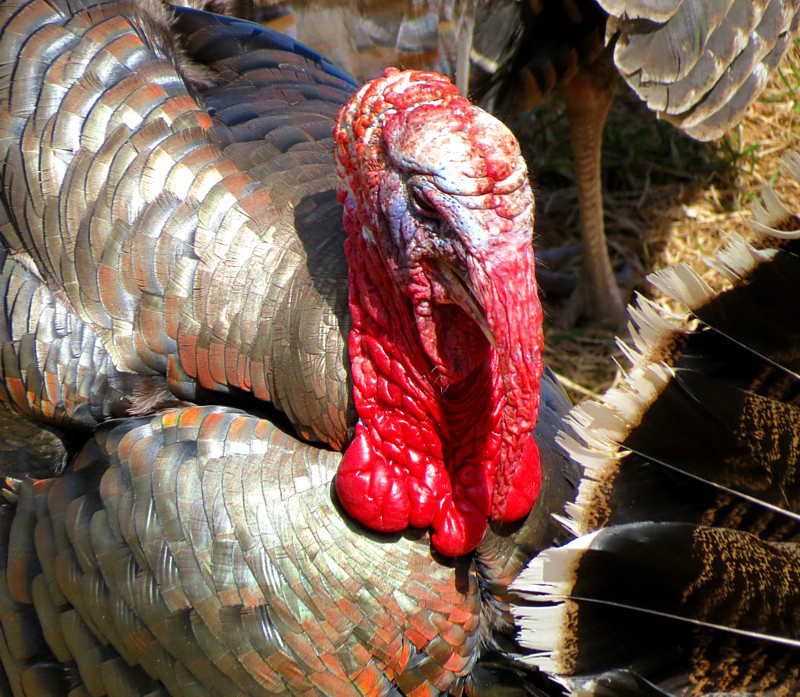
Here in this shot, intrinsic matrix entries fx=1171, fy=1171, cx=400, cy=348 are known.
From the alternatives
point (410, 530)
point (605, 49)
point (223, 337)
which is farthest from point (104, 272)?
point (605, 49)

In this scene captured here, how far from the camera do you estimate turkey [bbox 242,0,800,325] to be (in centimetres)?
329

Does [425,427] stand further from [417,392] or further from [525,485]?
[525,485]

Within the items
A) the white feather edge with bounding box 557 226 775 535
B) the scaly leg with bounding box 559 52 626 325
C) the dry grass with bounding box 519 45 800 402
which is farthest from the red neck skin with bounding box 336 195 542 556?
the dry grass with bounding box 519 45 800 402

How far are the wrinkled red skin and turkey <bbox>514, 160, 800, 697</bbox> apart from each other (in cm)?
15

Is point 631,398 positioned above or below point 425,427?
above

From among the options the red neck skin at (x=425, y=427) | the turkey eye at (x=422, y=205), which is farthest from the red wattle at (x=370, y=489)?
the turkey eye at (x=422, y=205)

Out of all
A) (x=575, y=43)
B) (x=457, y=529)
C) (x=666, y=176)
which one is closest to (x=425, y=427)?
(x=457, y=529)

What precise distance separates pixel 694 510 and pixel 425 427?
485 millimetres

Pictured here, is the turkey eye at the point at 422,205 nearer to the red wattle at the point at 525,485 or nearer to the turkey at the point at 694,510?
the turkey at the point at 694,510

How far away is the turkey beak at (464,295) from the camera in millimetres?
1806

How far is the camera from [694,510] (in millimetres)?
1935

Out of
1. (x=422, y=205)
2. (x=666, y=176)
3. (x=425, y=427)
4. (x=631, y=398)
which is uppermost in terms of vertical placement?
(x=422, y=205)

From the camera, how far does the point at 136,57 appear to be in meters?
2.40

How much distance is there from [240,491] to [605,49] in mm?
2266
